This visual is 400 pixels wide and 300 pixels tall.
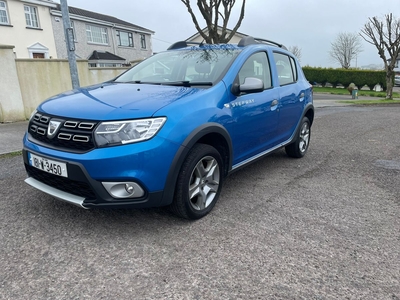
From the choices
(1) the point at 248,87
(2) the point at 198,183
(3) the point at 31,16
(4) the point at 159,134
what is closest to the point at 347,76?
(3) the point at 31,16

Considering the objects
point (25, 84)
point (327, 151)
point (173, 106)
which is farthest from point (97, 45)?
point (173, 106)

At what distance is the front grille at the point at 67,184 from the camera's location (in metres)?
2.53

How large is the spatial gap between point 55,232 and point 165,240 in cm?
98

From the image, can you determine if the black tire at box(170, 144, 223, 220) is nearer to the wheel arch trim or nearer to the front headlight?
the wheel arch trim

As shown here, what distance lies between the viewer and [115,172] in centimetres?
242

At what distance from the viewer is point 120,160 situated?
7.89ft

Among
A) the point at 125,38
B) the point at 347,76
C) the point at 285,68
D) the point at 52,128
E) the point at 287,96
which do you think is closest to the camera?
the point at 52,128

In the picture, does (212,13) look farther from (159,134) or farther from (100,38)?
(100,38)

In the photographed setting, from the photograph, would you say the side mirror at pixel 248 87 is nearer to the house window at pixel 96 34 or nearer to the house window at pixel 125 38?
the house window at pixel 96 34

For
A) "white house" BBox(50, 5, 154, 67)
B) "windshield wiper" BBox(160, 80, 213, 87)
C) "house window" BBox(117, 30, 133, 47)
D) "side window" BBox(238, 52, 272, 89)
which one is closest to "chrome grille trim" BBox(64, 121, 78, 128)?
"windshield wiper" BBox(160, 80, 213, 87)

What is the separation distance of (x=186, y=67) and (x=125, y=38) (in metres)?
30.1

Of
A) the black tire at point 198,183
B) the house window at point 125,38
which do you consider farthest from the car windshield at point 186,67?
the house window at point 125,38

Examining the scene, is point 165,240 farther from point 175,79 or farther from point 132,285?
point 175,79

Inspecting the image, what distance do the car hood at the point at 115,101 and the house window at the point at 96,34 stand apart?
87.2 feet
